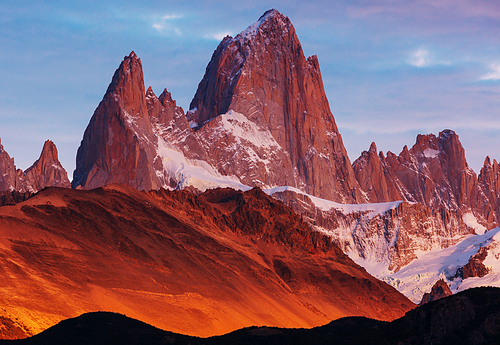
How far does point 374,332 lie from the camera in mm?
75750

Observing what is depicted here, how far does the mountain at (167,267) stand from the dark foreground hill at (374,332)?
15.1 metres

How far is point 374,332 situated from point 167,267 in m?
70.3

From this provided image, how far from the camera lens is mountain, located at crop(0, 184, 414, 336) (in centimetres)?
11338

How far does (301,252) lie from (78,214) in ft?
222

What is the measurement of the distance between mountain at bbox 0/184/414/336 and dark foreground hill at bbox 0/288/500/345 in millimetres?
15054

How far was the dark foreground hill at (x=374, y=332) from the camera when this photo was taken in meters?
71.2

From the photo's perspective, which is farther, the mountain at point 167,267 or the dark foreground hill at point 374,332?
the mountain at point 167,267

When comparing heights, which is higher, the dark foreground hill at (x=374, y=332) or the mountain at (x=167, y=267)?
the mountain at (x=167, y=267)

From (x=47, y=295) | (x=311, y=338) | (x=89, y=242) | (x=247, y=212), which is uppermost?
(x=247, y=212)

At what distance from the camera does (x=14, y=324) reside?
3632 inches

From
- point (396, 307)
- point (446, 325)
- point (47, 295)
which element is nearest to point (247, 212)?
point (396, 307)

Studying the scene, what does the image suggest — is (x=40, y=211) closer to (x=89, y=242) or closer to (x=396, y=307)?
(x=89, y=242)

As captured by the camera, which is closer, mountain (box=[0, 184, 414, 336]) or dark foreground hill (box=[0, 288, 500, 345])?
dark foreground hill (box=[0, 288, 500, 345])

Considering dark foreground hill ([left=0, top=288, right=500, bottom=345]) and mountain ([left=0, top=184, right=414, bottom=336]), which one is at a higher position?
mountain ([left=0, top=184, right=414, bottom=336])
